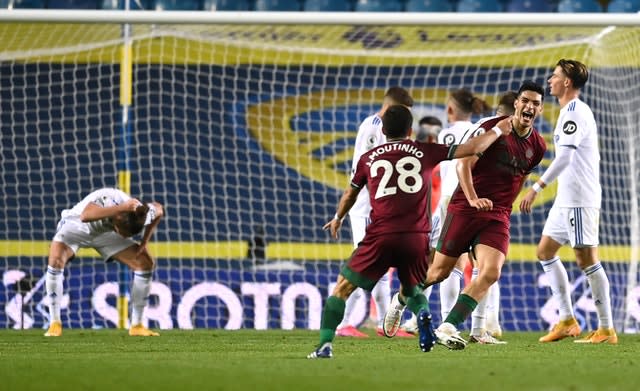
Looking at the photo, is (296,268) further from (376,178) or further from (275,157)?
(376,178)

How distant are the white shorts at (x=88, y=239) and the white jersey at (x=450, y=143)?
109 inches

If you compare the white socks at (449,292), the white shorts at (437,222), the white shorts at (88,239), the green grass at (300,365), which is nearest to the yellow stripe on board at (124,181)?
the white shorts at (88,239)

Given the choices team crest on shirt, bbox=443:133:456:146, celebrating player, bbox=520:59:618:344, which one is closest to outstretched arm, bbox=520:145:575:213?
celebrating player, bbox=520:59:618:344

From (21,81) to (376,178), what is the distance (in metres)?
8.31

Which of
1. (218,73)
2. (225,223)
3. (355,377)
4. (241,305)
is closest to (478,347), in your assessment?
(355,377)

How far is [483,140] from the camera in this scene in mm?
7227

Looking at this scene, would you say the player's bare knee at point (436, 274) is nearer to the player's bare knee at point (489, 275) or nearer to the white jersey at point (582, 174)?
the player's bare knee at point (489, 275)

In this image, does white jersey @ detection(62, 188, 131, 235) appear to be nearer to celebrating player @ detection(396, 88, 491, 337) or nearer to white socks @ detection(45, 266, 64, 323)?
white socks @ detection(45, 266, 64, 323)

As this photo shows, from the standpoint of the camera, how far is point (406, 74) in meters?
14.7

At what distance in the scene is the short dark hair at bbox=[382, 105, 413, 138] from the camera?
6.84 meters

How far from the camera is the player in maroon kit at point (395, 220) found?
6695mm

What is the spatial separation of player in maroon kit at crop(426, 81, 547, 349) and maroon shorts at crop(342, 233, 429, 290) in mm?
1017

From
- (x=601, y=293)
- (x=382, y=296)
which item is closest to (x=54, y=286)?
(x=382, y=296)

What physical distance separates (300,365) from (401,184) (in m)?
1.24
